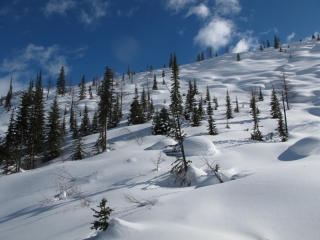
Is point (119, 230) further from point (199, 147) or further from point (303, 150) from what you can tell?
point (303, 150)

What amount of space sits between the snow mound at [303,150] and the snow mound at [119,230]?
12075 millimetres

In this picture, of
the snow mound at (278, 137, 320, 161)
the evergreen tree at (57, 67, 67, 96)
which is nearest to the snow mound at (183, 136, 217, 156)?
the snow mound at (278, 137, 320, 161)

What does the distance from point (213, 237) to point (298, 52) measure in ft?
454

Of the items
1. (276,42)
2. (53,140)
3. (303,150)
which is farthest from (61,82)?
(276,42)

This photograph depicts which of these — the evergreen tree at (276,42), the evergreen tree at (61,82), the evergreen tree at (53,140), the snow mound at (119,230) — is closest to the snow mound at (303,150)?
the snow mound at (119,230)

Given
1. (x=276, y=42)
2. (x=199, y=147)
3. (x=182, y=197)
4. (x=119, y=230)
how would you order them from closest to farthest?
(x=119, y=230) < (x=182, y=197) < (x=199, y=147) < (x=276, y=42)

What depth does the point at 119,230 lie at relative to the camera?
4.87m

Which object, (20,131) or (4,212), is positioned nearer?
(4,212)

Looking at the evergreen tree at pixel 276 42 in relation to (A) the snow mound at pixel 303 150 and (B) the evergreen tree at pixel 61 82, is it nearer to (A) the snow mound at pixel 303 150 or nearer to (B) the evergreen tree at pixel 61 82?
(B) the evergreen tree at pixel 61 82

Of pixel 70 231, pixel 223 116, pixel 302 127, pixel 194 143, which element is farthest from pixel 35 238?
pixel 223 116

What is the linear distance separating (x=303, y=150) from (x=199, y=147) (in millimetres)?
7496

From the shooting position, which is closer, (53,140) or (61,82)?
(53,140)

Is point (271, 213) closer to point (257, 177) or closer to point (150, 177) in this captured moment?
point (257, 177)

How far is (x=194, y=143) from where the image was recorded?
57.0 feet
